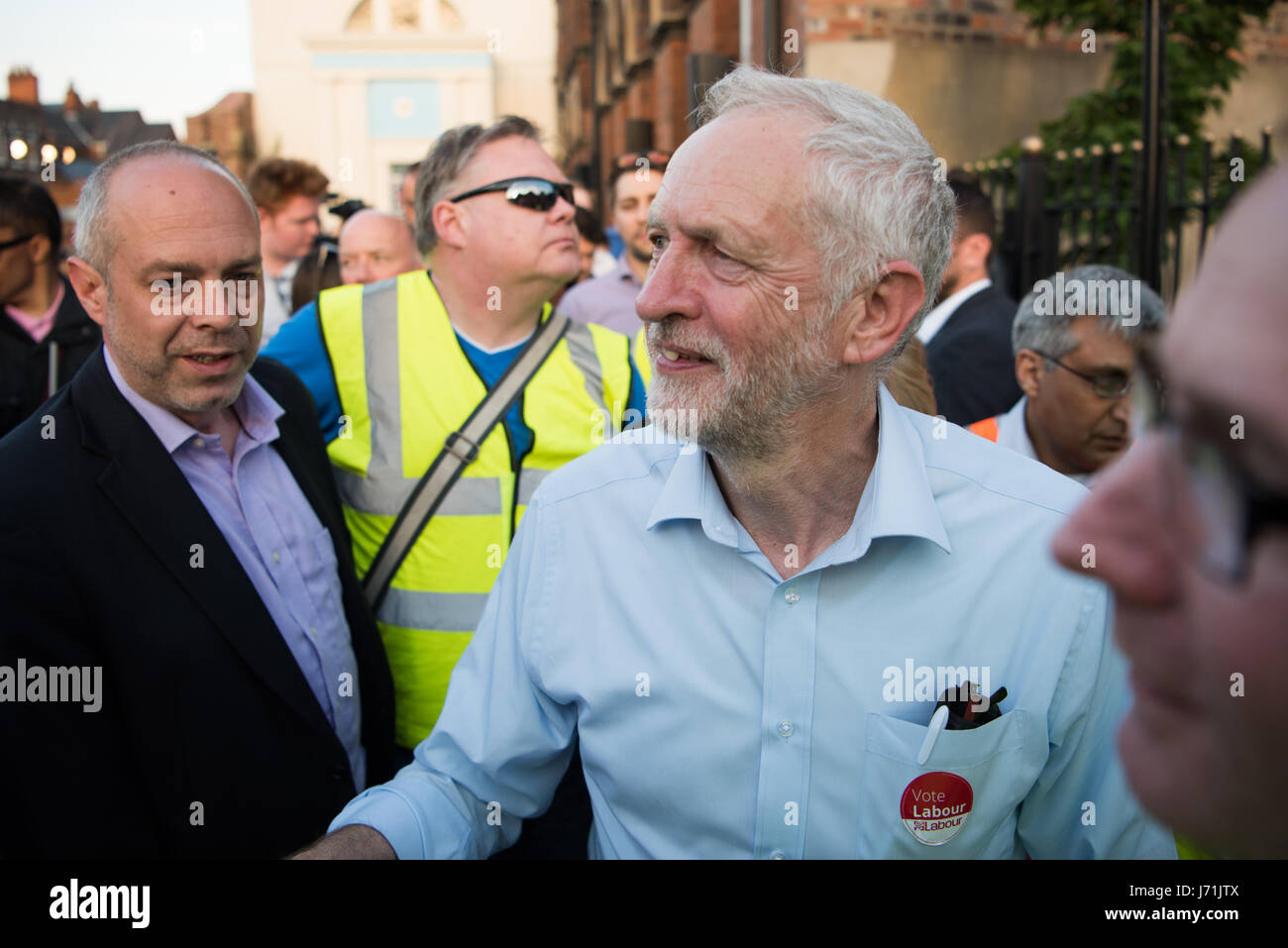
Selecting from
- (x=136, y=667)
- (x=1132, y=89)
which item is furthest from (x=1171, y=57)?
(x=136, y=667)

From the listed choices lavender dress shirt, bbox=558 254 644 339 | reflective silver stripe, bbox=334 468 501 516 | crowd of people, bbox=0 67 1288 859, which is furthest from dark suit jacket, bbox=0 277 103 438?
lavender dress shirt, bbox=558 254 644 339

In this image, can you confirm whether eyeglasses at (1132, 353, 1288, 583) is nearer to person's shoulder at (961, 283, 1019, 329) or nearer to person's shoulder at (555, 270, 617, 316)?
person's shoulder at (961, 283, 1019, 329)

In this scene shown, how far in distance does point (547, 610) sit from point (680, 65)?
1029cm

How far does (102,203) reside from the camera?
2061 millimetres

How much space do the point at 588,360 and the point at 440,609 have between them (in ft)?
2.91

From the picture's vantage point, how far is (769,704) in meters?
1.46

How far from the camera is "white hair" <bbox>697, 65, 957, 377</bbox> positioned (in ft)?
4.90

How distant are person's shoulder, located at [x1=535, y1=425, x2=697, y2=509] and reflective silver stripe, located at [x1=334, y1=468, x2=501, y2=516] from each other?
0.97 metres

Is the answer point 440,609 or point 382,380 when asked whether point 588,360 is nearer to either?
point 382,380

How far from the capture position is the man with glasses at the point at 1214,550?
1.33 feet

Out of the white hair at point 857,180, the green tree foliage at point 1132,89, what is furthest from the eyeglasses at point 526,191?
the green tree foliage at point 1132,89

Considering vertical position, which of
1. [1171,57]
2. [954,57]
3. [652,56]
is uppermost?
[652,56]

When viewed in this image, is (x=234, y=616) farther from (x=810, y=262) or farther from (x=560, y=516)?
(x=810, y=262)
